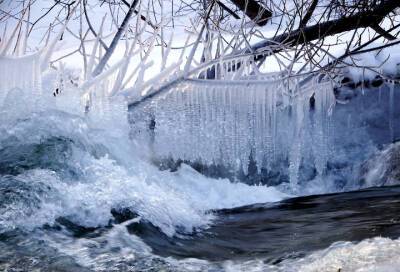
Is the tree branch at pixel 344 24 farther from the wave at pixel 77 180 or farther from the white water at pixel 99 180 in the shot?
the wave at pixel 77 180

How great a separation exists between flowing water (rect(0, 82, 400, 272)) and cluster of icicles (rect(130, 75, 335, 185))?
294mm

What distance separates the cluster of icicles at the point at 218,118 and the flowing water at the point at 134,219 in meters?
0.29

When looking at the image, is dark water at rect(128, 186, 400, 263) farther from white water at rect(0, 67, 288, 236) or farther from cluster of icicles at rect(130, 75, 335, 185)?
cluster of icicles at rect(130, 75, 335, 185)

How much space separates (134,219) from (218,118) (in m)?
2.39

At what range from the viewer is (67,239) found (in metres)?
3.02

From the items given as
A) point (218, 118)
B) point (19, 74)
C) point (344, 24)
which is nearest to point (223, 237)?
point (19, 74)

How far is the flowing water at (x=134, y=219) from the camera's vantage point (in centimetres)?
272

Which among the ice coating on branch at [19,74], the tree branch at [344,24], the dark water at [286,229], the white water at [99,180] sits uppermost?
the tree branch at [344,24]

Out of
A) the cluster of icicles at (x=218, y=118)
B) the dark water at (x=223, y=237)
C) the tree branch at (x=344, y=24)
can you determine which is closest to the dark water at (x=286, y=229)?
the dark water at (x=223, y=237)

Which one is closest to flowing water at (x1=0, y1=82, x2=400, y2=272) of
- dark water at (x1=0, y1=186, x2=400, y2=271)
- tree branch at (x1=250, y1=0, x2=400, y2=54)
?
dark water at (x1=0, y1=186, x2=400, y2=271)

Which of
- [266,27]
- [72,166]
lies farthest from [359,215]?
[266,27]

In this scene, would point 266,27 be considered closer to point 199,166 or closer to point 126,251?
point 199,166

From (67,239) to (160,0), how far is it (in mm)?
3633

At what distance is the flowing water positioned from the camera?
2.72m
